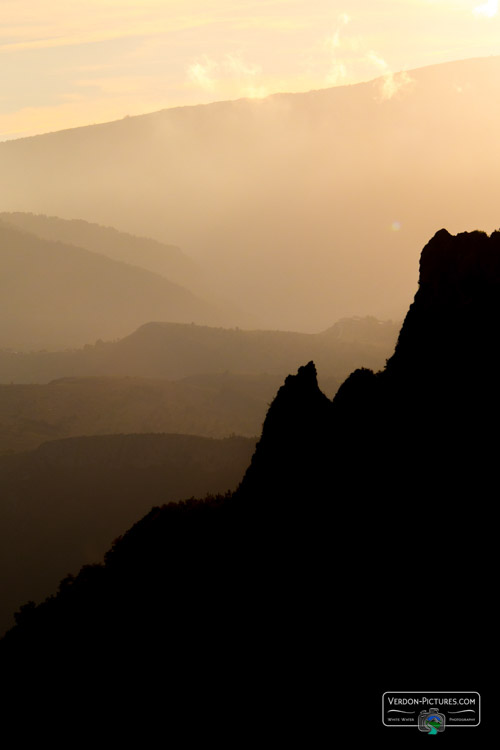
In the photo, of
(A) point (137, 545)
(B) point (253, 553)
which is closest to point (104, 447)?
(A) point (137, 545)

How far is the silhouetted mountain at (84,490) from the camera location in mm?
91000

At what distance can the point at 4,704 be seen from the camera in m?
39.3

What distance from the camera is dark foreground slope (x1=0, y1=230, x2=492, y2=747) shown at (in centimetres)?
2700

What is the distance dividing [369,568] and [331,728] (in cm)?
424

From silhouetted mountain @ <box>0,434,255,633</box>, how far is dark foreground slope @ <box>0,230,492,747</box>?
4917 centimetres

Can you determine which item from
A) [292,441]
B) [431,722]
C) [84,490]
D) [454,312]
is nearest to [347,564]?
[431,722]

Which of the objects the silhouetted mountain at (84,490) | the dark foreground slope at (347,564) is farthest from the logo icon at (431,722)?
the silhouetted mountain at (84,490)

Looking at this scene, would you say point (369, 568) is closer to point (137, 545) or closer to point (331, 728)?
point (331, 728)

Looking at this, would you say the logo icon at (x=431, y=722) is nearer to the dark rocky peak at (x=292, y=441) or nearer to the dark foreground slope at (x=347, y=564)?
the dark foreground slope at (x=347, y=564)

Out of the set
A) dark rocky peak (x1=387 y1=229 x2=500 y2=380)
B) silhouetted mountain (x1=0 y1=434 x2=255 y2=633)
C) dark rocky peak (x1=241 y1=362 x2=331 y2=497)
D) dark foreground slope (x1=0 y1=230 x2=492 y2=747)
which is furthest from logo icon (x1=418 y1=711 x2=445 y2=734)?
silhouetted mountain (x1=0 y1=434 x2=255 y2=633)

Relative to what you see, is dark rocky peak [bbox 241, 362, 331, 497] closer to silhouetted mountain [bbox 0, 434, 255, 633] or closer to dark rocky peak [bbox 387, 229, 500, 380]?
dark rocky peak [bbox 387, 229, 500, 380]

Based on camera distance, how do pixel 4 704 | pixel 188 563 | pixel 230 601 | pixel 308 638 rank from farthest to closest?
1. pixel 4 704
2. pixel 188 563
3. pixel 230 601
4. pixel 308 638

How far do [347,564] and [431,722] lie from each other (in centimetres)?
564

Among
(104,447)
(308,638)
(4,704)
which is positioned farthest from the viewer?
(104,447)
